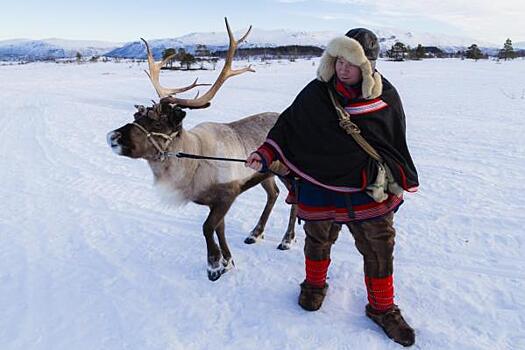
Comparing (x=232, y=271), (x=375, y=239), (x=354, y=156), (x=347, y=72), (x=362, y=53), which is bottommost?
(x=232, y=271)

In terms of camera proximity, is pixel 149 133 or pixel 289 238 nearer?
pixel 149 133

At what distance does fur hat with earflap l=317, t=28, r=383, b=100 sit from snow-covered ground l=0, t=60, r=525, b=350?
166cm

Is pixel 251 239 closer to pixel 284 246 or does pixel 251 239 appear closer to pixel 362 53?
pixel 284 246

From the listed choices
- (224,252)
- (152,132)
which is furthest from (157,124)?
(224,252)

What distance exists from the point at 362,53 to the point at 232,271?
7.47 ft

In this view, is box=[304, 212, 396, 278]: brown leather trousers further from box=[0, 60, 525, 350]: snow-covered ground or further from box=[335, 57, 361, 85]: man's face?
box=[335, 57, 361, 85]: man's face

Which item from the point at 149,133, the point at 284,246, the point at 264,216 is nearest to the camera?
the point at 149,133

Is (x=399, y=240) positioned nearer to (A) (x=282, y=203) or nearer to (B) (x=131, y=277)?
(A) (x=282, y=203)

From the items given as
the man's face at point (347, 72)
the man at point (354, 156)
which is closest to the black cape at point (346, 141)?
the man at point (354, 156)

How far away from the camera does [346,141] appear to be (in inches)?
110

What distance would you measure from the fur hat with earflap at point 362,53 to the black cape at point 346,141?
14 centimetres

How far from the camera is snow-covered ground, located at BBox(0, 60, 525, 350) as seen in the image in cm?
308

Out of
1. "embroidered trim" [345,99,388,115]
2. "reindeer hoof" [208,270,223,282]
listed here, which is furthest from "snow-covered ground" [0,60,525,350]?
"embroidered trim" [345,99,388,115]

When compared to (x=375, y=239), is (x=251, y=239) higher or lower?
lower
